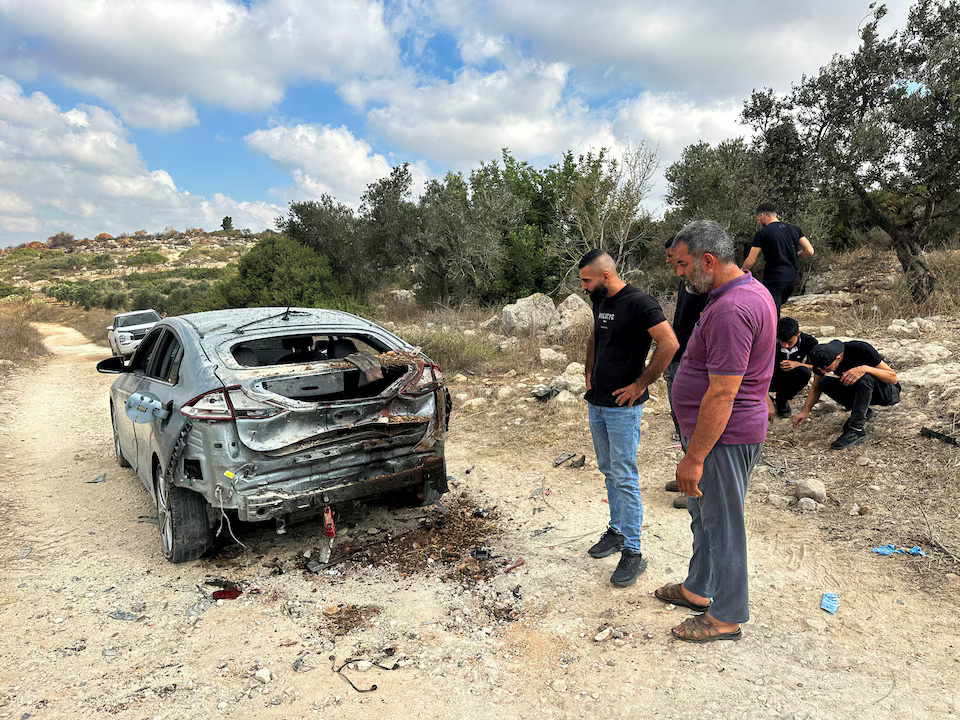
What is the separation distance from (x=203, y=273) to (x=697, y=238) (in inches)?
1860

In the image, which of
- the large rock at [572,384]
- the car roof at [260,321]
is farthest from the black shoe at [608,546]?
the large rock at [572,384]

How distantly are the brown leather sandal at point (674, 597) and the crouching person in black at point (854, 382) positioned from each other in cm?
292

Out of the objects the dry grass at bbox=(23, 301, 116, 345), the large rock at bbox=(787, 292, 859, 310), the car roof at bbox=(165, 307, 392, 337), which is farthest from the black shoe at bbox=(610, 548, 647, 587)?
the dry grass at bbox=(23, 301, 116, 345)

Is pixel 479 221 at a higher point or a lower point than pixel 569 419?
higher

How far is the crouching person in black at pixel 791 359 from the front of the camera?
17.7 feet

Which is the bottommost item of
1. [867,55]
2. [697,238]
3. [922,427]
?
[922,427]

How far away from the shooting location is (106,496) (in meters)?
5.17

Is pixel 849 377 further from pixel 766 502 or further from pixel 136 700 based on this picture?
pixel 136 700

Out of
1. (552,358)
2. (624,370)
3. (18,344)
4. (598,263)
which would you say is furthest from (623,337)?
(18,344)

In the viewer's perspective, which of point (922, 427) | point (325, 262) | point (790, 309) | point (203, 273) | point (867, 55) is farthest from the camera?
point (203, 273)

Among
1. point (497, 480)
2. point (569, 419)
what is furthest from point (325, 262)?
point (497, 480)

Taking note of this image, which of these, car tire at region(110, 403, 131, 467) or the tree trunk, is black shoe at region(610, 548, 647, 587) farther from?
the tree trunk

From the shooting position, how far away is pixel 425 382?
13.1 feet

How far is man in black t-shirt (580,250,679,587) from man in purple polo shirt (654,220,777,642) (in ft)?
1.77
